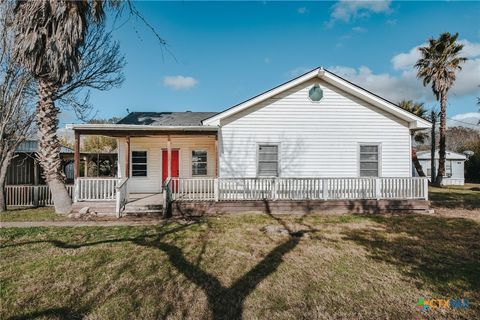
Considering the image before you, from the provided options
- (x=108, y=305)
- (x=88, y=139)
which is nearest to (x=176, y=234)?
(x=108, y=305)

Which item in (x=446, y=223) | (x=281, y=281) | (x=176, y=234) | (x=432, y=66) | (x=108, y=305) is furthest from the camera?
(x=432, y=66)

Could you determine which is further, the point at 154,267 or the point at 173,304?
the point at 154,267

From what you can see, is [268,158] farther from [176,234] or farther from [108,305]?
[108,305]

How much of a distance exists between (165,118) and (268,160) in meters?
7.08

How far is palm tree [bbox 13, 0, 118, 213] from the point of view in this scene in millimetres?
8141

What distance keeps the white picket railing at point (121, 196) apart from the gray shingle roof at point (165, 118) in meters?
4.61

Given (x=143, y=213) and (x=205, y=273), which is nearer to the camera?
(x=205, y=273)

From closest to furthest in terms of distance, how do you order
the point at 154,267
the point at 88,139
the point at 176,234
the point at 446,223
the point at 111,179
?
the point at 154,267, the point at 176,234, the point at 446,223, the point at 111,179, the point at 88,139

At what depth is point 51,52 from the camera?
9.72 m

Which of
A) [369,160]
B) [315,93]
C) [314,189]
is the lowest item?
[314,189]

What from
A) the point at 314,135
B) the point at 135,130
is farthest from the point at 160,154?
the point at 314,135

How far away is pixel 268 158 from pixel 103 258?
8.04 metres

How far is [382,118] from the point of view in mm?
12445

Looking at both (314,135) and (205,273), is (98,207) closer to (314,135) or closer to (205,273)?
(205,273)
